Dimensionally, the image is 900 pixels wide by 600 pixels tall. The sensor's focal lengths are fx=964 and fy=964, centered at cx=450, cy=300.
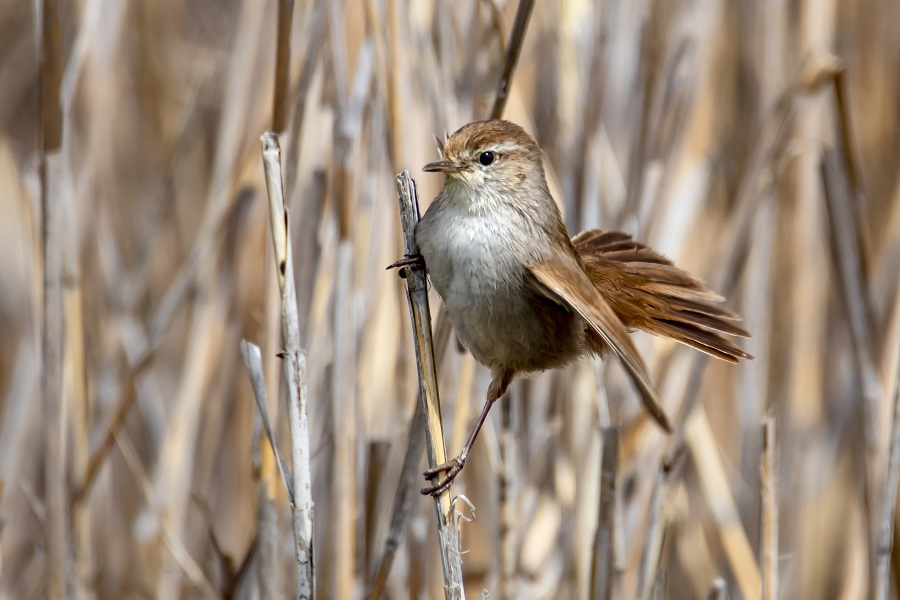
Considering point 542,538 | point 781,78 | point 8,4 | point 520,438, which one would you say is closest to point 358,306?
point 520,438

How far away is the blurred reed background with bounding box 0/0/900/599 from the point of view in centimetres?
193

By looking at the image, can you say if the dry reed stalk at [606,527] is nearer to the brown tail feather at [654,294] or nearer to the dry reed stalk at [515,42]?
the brown tail feather at [654,294]

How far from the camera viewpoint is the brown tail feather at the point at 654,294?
1.84 metres

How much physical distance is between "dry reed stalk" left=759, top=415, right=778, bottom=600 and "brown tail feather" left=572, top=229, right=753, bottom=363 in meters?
0.17

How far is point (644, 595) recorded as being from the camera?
184 cm

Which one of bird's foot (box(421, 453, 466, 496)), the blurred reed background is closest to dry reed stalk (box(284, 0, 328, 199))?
the blurred reed background

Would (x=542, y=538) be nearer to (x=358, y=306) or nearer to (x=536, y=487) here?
(x=536, y=487)

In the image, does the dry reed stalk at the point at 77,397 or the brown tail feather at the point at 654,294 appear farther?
the dry reed stalk at the point at 77,397

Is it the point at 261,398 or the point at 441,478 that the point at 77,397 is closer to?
the point at 261,398

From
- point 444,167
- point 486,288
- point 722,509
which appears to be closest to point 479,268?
point 486,288

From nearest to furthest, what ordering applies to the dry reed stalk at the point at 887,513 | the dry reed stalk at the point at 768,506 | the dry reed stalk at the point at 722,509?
the dry reed stalk at the point at 768,506 < the dry reed stalk at the point at 887,513 < the dry reed stalk at the point at 722,509

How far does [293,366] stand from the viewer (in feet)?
4.92

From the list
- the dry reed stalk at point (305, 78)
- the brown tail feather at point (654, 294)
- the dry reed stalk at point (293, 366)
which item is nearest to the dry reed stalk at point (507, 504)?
the brown tail feather at point (654, 294)

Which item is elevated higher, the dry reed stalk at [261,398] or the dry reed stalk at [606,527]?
the dry reed stalk at [261,398]
